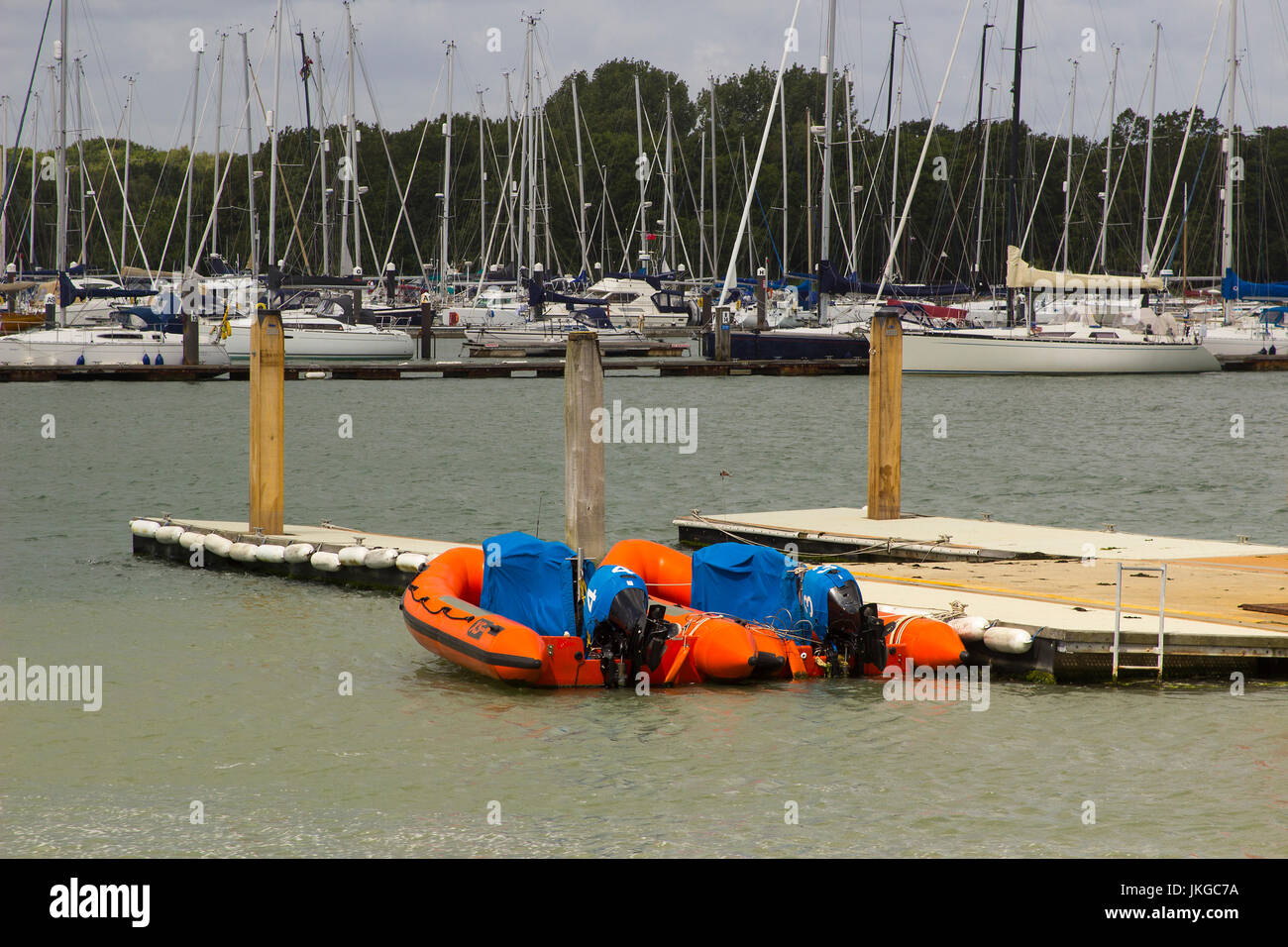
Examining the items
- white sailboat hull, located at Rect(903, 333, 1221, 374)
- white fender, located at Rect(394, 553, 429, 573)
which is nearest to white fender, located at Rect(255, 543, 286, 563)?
white fender, located at Rect(394, 553, 429, 573)

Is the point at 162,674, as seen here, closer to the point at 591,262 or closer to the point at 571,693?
the point at 571,693

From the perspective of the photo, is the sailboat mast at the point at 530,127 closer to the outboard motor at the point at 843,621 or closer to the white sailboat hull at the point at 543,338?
the white sailboat hull at the point at 543,338

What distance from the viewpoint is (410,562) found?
1562 centimetres

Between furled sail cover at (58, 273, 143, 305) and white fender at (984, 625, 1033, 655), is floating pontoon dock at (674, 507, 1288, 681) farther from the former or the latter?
furled sail cover at (58, 273, 143, 305)

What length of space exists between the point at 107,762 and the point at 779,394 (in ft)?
128

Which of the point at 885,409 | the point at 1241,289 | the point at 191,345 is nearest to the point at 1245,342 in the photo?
the point at 1241,289

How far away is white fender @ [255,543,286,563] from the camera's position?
650 inches

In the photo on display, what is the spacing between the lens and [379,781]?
9.82 metres

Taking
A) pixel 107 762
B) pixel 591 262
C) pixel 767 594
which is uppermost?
pixel 591 262

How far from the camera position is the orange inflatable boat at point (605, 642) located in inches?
456

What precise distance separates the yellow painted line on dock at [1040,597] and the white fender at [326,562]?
18.6 ft

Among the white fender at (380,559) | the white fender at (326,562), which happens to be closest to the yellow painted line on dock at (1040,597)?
the white fender at (380,559)

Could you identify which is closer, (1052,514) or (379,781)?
(379,781)
